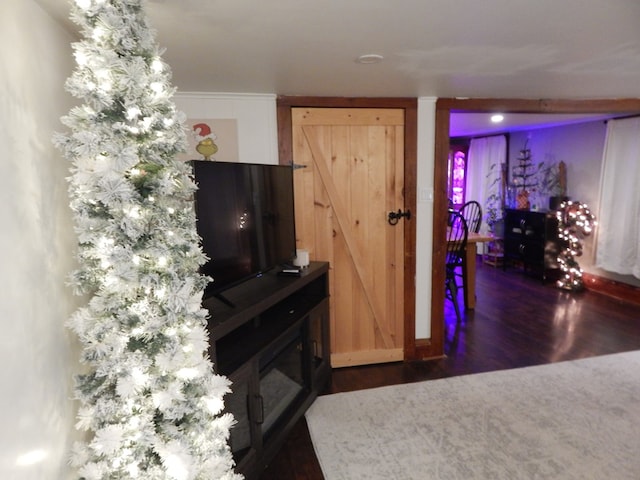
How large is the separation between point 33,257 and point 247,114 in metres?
1.86

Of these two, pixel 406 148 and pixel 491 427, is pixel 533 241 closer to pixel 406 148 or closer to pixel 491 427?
pixel 406 148

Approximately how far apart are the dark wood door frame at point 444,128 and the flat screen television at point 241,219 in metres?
1.21

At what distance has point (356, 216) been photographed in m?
3.04

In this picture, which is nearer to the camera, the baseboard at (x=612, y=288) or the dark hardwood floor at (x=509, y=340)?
the dark hardwood floor at (x=509, y=340)

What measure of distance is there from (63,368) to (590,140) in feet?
19.3

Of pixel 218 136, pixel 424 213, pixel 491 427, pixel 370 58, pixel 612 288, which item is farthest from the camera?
pixel 612 288

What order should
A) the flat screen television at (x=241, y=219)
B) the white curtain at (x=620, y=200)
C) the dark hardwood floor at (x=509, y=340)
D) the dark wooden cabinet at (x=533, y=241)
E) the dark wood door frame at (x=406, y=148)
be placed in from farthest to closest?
1. the dark wooden cabinet at (x=533, y=241)
2. the white curtain at (x=620, y=200)
3. the dark wood door frame at (x=406, y=148)
4. the dark hardwood floor at (x=509, y=340)
5. the flat screen television at (x=241, y=219)

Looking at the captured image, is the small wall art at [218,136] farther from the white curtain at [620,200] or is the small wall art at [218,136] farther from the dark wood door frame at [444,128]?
the white curtain at [620,200]

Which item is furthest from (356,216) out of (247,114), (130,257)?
(130,257)

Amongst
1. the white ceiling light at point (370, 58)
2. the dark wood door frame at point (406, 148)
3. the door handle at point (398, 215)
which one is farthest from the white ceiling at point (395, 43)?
the door handle at point (398, 215)

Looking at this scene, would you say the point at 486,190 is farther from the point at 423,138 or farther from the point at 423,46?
the point at 423,46

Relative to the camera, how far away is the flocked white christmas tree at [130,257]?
43.0 inches

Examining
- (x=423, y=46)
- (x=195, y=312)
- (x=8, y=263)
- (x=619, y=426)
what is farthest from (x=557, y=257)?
(x=8, y=263)

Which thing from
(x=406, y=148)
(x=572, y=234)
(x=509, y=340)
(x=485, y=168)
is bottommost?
(x=509, y=340)
